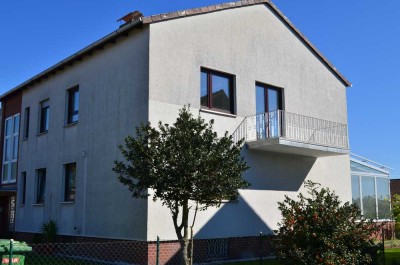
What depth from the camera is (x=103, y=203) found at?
52.9 ft

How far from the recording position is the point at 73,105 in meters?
19.5

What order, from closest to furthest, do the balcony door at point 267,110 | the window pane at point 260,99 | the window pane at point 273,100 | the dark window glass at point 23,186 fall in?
the balcony door at point 267,110 < the window pane at point 260,99 < the window pane at point 273,100 < the dark window glass at point 23,186

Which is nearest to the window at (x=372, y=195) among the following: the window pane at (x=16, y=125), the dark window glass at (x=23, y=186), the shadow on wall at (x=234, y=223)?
the shadow on wall at (x=234, y=223)

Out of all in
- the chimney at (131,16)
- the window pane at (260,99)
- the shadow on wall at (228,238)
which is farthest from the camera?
the window pane at (260,99)

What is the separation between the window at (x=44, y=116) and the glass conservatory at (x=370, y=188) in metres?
14.7

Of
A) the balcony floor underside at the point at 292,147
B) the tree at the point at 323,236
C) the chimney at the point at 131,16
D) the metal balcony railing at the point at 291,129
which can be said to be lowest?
the tree at the point at 323,236

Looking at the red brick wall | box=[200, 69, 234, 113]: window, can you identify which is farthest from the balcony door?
the red brick wall

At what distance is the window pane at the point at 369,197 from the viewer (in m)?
23.8

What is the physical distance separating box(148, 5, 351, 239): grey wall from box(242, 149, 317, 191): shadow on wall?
4 centimetres

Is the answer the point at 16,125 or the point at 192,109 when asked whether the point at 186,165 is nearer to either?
the point at 192,109

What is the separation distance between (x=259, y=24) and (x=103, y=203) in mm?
9289

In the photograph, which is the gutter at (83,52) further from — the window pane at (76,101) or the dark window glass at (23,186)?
the dark window glass at (23,186)

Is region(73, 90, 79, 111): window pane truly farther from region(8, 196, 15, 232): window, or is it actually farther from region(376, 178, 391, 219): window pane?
region(376, 178, 391, 219): window pane

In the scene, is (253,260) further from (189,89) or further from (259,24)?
(259,24)
